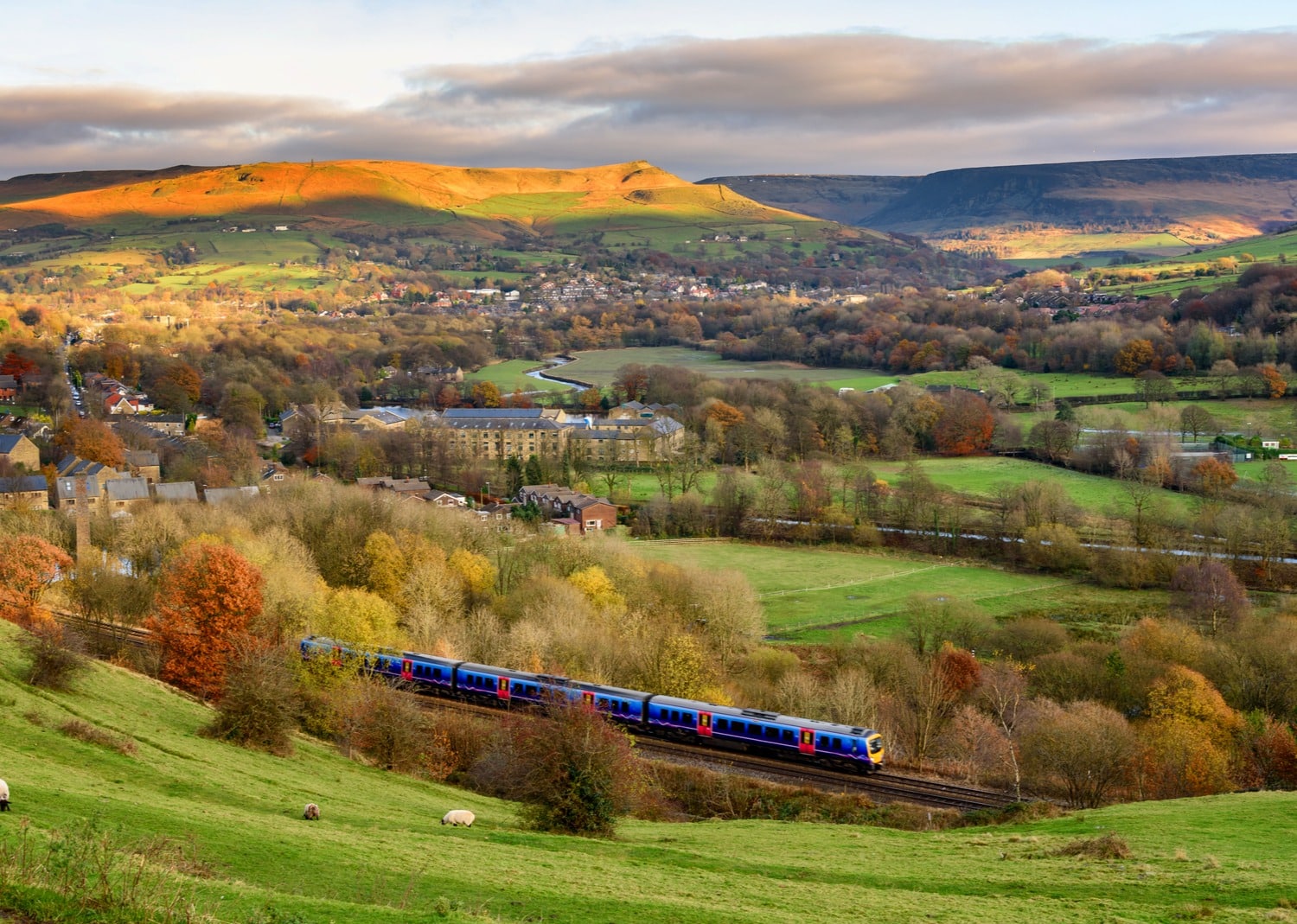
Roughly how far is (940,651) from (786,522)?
30.3 m

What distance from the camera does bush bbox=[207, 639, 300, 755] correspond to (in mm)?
26562

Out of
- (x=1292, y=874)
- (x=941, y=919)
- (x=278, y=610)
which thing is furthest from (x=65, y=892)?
(x=278, y=610)

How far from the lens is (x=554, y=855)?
63.0 feet

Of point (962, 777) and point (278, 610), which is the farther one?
point (278, 610)

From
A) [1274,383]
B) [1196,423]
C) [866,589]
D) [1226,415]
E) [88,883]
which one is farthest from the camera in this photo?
[1274,383]

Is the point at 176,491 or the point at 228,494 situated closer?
the point at 228,494

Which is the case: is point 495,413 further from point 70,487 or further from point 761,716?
point 761,716

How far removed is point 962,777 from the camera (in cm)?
3098

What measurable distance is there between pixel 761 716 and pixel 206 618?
1791 centimetres

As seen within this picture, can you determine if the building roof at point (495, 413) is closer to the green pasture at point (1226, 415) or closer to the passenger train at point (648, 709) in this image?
the green pasture at point (1226, 415)

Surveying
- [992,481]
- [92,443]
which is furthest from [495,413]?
[992,481]

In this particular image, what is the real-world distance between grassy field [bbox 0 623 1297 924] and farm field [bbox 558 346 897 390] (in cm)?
10164

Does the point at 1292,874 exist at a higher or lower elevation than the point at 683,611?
higher

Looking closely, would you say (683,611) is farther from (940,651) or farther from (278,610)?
(278,610)
